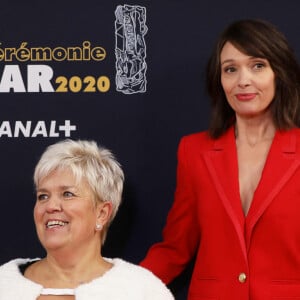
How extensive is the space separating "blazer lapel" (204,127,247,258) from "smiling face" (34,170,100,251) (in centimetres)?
39

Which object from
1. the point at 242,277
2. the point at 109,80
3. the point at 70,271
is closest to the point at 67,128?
the point at 109,80

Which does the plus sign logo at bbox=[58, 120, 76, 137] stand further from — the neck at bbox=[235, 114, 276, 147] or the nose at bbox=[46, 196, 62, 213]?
the neck at bbox=[235, 114, 276, 147]

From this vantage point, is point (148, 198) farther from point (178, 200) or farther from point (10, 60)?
point (10, 60)

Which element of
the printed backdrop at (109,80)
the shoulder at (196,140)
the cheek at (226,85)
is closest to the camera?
the cheek at (226,85)

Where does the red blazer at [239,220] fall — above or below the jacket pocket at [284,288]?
above

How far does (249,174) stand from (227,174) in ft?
0.22

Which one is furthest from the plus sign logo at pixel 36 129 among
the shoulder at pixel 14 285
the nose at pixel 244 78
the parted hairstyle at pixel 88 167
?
the nose at pixel 244 78

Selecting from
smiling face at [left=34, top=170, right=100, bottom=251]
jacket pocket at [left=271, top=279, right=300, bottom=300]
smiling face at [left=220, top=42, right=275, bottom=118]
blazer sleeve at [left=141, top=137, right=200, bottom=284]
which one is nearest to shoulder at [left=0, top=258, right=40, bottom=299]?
smiling face at [left=34, top=170, right=100, bottom=251]

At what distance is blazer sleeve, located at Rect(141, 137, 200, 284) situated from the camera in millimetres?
2332

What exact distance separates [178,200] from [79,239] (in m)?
0.41

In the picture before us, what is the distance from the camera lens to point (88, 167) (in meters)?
2.14

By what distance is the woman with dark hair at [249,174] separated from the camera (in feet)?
6.99

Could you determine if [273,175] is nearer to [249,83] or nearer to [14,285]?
[249,83]

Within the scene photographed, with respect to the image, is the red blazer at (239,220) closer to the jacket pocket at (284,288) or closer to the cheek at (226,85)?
the jacket pocket at (284,288)
